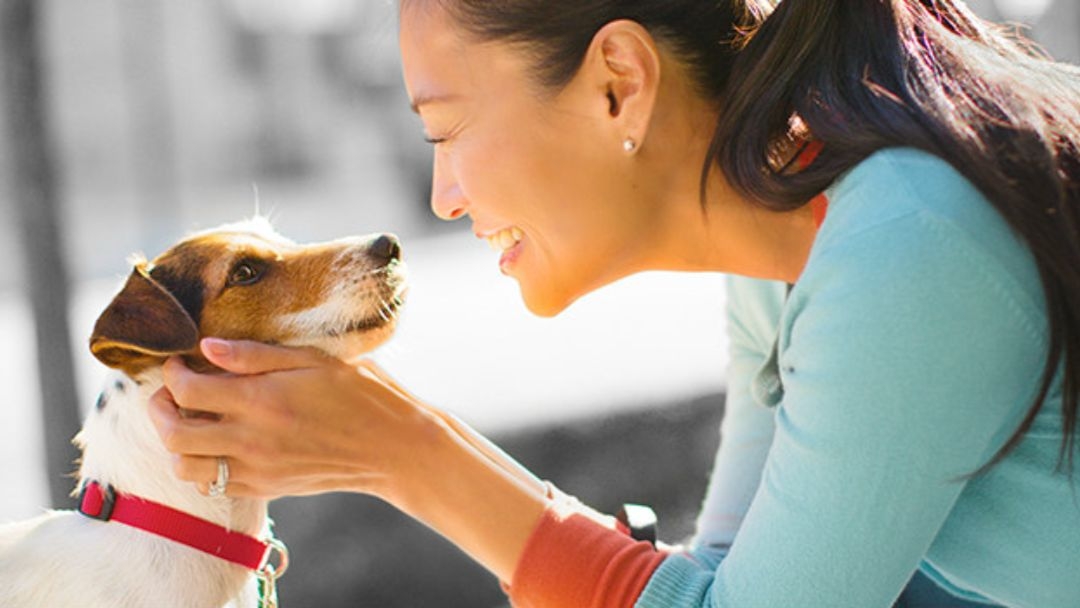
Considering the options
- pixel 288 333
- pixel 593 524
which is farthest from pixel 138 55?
pixel 593 524

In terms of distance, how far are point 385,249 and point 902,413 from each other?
1.03 m

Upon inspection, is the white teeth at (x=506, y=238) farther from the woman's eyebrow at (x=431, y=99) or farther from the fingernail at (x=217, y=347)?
the fingernail at (x=217, y=347)

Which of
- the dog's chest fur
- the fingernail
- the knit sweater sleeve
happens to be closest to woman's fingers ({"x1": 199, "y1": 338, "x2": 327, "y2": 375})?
the fingernail

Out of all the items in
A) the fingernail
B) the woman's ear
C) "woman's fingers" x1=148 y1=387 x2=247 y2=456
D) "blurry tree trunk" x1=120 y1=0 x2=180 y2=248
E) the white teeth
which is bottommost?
"blurry tree trunk" x1=120 y1=0 x2=180 y2=248

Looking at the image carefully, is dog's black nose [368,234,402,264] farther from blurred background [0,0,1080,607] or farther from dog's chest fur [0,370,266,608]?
dog's chest fur [0,370,266,608]

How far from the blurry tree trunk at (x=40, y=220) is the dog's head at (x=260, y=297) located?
5.12ft

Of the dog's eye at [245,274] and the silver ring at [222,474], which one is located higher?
the dog's eye at [245,274]

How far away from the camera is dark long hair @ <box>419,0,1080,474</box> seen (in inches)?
61.0

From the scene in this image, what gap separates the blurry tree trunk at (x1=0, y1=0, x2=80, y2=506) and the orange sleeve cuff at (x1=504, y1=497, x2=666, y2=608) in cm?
217

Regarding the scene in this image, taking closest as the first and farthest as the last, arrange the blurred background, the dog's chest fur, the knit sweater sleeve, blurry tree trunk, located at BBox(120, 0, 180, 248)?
the knit sweater sleeve
the dog's chest fur
the blurred background
blurry tree trunk, located at BBox(120, 0, 180, 248)

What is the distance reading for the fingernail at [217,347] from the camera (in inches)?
74.3

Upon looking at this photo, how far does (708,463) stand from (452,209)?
2.77m

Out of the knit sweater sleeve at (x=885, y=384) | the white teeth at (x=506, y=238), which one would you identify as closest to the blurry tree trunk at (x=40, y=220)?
the white teeth at (x=506, y=238)

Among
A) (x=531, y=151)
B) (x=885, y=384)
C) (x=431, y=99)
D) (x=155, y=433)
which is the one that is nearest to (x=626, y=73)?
(x=531, y=151)
